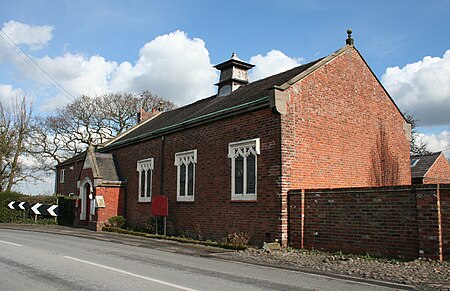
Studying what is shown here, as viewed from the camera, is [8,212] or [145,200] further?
[8,212]

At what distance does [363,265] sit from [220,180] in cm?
747

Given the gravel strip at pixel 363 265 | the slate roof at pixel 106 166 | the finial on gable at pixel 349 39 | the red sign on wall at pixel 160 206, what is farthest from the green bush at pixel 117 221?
the finial on gable at pixel 349 39

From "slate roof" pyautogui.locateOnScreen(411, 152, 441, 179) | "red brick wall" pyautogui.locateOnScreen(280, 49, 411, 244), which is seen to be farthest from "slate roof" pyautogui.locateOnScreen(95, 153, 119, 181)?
"slate roof" pyautogui.locateOnScreen(411, 152, 441, 179)

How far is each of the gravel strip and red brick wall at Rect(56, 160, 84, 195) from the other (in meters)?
28.2

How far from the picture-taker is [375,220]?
11859mm

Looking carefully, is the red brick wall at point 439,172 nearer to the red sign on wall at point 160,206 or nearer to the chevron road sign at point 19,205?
the red sign on wall at point 160,206

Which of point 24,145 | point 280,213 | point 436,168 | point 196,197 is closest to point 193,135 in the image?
point 196,197

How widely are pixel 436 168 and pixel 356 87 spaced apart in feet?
36.5

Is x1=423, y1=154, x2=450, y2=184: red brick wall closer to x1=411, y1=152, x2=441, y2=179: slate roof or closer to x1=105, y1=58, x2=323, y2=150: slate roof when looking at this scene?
x1=411, y1=152, x2=441, y2=179: slate roof

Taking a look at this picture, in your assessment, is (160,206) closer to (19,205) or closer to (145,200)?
(145,200)

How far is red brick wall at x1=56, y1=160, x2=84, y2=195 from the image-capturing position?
38.2 m

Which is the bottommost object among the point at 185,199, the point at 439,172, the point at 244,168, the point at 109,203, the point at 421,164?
the point at 109,203


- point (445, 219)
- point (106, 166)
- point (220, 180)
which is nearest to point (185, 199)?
point (220, 180)

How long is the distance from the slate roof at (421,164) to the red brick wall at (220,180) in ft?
39.6
